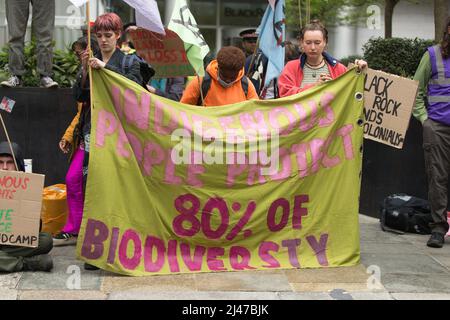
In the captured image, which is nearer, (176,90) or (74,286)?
(74,286)

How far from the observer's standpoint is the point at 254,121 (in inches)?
225

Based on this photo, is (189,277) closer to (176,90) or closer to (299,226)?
(299,226)

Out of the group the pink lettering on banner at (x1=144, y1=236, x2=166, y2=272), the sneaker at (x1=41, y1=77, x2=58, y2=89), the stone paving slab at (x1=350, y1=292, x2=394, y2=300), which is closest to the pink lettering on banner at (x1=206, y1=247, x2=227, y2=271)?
the pink lettering on banner at (x1=144, y1=236, x2=166, y2=272)

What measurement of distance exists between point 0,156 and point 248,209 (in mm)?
1982

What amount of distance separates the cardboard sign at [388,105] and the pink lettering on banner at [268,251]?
1.26 m

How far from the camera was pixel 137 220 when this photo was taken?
5.41 metres

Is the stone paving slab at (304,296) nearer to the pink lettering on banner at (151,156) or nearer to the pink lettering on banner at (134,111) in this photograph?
the pink lettering on banner at (151,156)

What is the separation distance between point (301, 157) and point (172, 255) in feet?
4.23

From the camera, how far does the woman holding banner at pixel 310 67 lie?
236 inches

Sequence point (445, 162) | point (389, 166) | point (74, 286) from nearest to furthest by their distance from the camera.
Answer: point (74, 286) → point (445, 162) → point (389, 166)

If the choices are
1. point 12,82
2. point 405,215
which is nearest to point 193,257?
point 405,215

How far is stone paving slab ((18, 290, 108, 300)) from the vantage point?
481 cm

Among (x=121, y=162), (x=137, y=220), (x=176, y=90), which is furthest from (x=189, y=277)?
(x=176, y=90)

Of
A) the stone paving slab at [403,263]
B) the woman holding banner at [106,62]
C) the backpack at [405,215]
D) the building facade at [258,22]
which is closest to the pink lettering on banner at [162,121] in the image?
the woman holding banner at [106,62]
